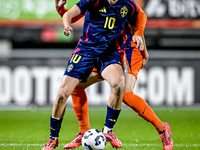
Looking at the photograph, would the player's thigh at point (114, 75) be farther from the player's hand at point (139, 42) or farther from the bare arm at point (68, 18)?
the bare arm at point (68, 18)

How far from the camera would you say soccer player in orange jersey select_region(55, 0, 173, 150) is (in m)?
4.10

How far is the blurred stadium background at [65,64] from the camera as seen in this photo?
9766mm

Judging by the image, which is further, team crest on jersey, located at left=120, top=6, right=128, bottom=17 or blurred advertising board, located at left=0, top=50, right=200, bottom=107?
blurred advertising board, located at left=0, top=50, right=200, bottom=107

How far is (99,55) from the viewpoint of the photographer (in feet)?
13.6

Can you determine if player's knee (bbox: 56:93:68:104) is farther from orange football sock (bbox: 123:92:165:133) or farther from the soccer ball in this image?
orange football sock (bbox: 123:92:165:133)

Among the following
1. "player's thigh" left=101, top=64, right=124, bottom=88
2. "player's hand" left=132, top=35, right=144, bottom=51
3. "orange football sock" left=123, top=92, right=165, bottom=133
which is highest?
"player's hand" left=132, top=35, right=144, bottom=51

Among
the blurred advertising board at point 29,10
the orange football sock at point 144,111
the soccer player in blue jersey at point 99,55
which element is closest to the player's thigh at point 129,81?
the orange football sock at point 144,111

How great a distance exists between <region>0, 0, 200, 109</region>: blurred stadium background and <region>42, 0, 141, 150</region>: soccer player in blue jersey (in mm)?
5647

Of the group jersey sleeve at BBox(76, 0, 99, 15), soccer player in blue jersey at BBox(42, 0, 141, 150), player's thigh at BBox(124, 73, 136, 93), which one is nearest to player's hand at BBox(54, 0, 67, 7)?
soccer player in blue jersey at BBox(42, 0, 141, 150)

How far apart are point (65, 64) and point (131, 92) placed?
238 inches

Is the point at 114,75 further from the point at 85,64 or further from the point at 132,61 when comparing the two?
the point at 132,61

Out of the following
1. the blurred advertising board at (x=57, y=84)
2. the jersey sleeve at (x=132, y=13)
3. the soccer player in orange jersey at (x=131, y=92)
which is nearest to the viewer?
the soccer player in orange jersey at (x=131, y=92)

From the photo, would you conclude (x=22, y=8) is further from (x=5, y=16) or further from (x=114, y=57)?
(x=114, y=57)

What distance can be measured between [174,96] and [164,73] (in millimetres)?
727
